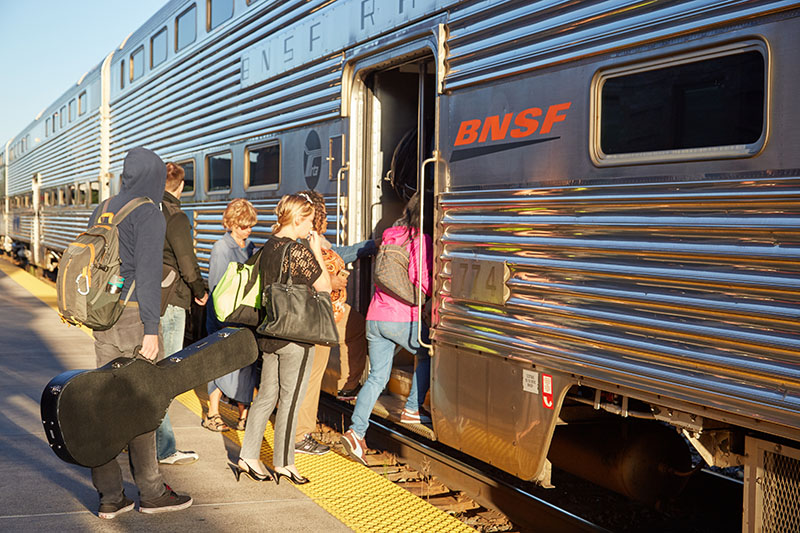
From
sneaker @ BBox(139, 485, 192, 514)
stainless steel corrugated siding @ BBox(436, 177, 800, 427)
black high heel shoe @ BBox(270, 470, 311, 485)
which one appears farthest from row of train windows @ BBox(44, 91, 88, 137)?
stainless steel corrugated siding @ BBox(436, 177, 800, 427)

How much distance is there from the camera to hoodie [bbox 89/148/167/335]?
13.5 feet

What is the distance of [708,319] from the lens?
2.90 m

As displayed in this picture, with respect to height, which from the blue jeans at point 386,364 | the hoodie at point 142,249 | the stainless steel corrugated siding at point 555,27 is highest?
the stainless steel corrugated siding at point 555,27

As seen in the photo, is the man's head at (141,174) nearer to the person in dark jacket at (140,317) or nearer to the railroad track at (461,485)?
the person in dark jacket at (140,317)

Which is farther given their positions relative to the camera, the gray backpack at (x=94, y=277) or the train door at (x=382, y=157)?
the train door at (x=382, y=157)

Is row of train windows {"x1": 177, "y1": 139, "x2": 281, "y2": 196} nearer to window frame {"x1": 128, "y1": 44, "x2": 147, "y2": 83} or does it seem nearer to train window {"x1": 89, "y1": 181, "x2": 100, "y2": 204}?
window frame {"x1": 128, "y1": 44, "x2": 147, "y2": 83}

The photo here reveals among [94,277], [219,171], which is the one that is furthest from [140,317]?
[219,171]

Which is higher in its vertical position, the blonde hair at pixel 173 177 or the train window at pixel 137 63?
the train window at pixel 137 63

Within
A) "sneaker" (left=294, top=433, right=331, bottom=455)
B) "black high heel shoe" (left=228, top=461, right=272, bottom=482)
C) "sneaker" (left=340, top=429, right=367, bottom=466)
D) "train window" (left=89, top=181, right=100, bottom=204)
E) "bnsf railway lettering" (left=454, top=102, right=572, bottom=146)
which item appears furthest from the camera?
"train window" (left=89, top=181, right=100, bottom=204)

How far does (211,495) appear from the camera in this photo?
173 inches

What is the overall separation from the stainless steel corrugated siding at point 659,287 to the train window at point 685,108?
15 cm

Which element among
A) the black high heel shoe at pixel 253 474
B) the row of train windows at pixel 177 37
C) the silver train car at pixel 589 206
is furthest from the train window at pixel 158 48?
the black high heel shoe at pixel 253 474

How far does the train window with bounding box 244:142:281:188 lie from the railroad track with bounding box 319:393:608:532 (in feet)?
6.76

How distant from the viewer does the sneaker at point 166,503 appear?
Result: 13.3 feet
